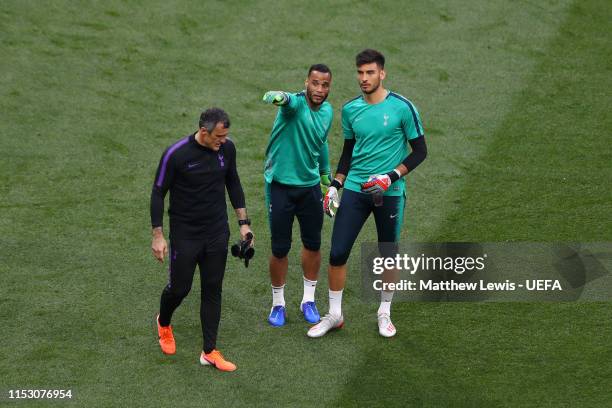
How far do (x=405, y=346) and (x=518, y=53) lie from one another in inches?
234

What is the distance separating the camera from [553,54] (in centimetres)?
1400

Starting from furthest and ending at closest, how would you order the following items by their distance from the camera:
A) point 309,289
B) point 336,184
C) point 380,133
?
point 309,289 → point 336,184 → point 380,133

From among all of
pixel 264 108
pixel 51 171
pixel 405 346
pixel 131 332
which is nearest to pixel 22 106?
pixel 51 171

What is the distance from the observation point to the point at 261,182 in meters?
11.7

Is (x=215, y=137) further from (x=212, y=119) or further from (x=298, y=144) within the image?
(x=298, y=144)

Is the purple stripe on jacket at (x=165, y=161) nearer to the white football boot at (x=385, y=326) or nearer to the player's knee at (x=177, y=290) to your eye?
the player's knee at (x=177, y=290)

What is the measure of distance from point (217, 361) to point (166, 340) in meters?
0.50

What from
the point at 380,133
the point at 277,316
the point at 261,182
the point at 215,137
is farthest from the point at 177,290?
the point at 261,182

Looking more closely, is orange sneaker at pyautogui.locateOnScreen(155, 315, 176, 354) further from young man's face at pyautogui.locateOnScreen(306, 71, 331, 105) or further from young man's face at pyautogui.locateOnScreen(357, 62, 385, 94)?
young man's face at pyautogui.locateOnScreen(357, 62, 385, 94)

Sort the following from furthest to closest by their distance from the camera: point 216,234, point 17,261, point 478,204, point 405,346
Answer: point 478,204 < point 17,261 < point 405,346 < point 216,234

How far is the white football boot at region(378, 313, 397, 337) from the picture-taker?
930 centimetres

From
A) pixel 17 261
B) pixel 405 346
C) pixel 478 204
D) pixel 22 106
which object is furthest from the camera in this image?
pixel 22 106

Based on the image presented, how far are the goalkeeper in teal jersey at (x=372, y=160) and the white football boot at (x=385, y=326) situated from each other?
0.03 feet

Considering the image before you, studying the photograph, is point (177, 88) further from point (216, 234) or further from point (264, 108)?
point (216, 234)
